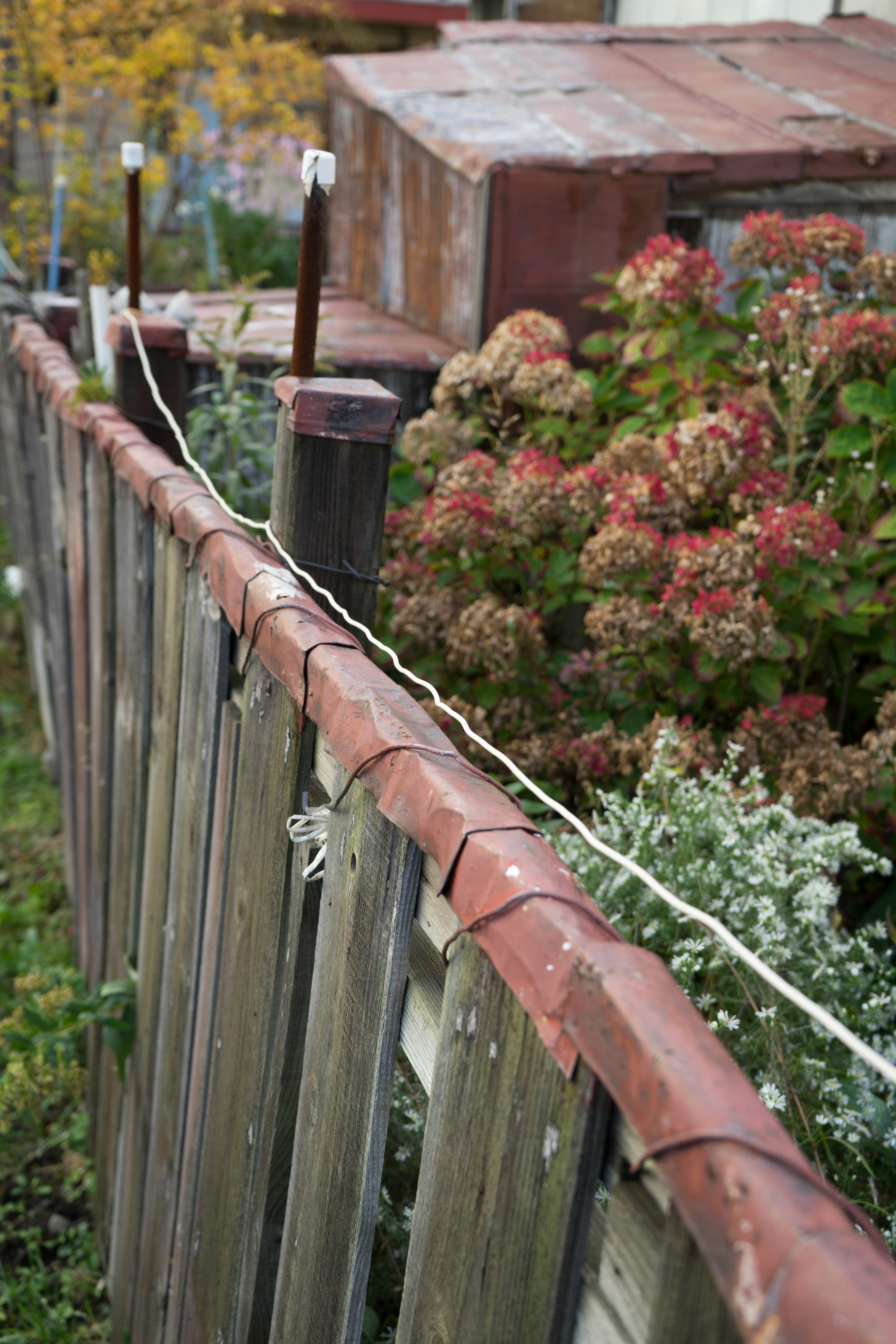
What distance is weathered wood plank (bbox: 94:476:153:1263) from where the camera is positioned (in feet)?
6.79

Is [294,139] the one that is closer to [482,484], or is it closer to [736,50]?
[736,50]

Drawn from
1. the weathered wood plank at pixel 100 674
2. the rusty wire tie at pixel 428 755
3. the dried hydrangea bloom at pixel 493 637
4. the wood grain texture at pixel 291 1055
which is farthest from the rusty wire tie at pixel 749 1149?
the weathered wood plank at pixel 100 674

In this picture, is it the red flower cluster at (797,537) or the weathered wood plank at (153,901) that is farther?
the red flower cluster at (797,537)

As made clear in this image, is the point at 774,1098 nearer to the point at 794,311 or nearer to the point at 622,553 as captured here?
the point at 622,553

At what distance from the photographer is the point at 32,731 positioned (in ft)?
16.9

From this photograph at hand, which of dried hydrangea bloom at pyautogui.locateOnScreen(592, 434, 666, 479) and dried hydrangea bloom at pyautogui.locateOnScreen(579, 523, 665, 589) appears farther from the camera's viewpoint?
dried hydrangea bloom at pyautogui.locateOnScreen(592, 434, 666, 479)

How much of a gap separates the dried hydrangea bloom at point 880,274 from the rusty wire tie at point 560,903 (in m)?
2.32

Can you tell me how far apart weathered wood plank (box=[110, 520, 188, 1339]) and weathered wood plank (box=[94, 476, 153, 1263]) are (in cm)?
3

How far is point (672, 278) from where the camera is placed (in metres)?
2.68

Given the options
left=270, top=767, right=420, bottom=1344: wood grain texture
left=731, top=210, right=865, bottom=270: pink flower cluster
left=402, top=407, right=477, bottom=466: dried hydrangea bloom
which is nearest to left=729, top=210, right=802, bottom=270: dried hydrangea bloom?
left=731, top=210, right=865, bottom=270: pink flower cluster

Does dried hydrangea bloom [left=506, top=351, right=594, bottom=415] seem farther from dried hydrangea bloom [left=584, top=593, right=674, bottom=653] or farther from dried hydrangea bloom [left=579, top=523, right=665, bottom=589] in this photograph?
dried hydrangea bloom [left=584, top=593, right=674, bottom=653]

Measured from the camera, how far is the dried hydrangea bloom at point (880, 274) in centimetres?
257

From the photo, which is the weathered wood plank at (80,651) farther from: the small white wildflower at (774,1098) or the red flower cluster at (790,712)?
the small white wildflower at (774,1098)

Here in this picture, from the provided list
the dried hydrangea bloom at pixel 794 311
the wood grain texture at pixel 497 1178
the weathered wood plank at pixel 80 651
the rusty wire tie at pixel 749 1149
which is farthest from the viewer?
the weathered wood plank at pixel 80 651
